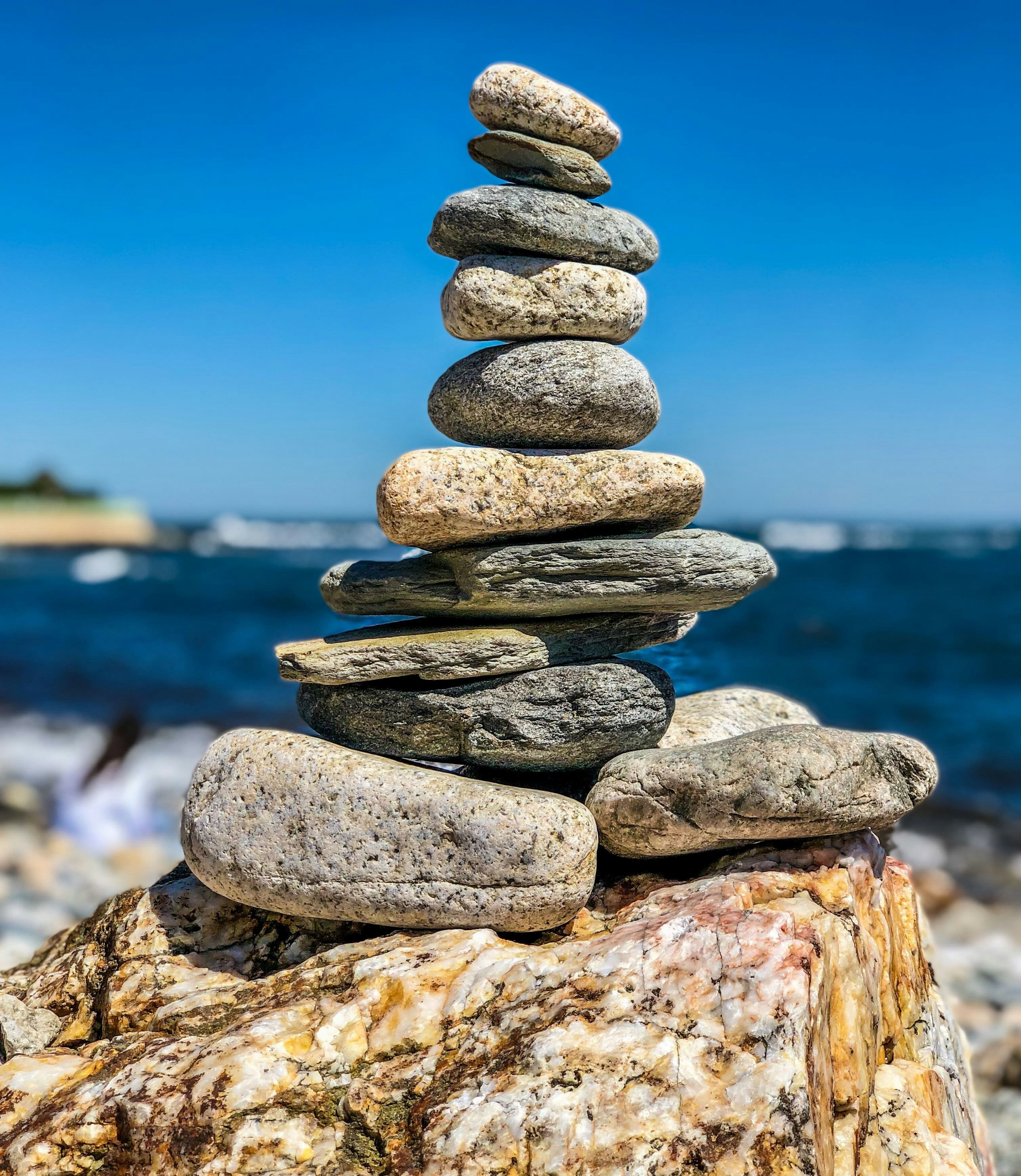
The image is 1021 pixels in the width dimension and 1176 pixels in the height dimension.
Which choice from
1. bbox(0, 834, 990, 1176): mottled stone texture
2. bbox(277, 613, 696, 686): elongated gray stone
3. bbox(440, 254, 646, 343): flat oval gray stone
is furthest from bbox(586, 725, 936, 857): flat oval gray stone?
bbox(440, 254, 646, 343): flat oval gray stone

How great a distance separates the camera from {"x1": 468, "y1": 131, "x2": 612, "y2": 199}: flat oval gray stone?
567cm

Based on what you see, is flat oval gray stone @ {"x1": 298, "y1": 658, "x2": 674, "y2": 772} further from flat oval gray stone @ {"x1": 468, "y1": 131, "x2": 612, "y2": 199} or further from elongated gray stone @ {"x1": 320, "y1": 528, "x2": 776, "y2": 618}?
flat oval gray stone @ {"x1": 468, "y1": 131, "x2": 612, "y2": 199}

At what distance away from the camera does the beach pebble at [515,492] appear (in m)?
5.32

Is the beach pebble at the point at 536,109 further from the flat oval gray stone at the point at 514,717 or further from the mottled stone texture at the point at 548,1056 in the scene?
the mottled stone texture at the point at 548,1056

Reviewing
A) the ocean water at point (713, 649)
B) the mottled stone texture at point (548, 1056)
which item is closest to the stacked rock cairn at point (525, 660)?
the mottled stone texture at point (548, 1056)

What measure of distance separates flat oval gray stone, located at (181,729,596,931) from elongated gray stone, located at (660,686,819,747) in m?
1.26

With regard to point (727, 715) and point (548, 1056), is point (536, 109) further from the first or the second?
point (548, 1056)

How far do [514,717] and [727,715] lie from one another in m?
1.71

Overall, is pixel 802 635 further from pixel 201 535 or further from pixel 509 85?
pixel 201 535

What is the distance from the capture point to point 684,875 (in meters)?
5.44

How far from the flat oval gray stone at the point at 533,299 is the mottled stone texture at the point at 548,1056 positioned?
3.20 metres

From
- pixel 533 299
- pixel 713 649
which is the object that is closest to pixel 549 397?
pixel 533 299

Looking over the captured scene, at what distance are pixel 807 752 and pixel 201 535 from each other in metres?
105

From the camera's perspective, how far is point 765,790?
4.88 metres
